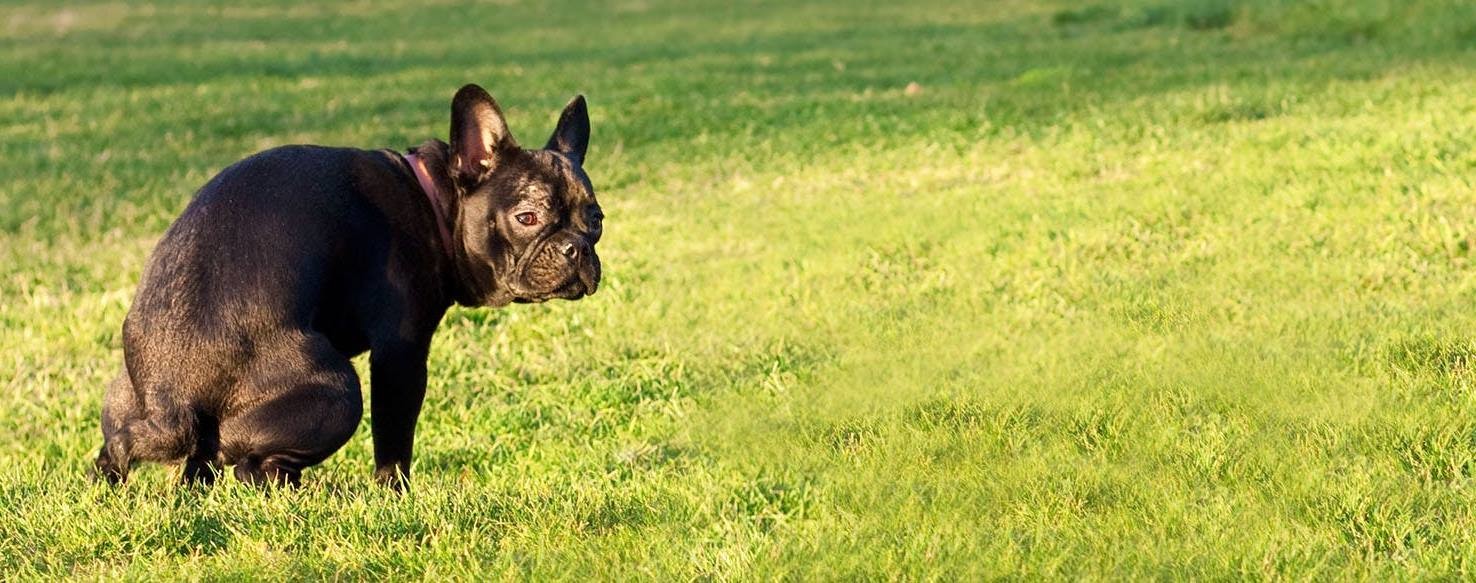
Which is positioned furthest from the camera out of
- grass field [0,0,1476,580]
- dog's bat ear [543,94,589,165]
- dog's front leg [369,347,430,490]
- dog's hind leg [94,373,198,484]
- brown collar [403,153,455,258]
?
dog's bat ear [543,94,589,165]

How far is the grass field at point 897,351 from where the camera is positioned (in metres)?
5.26

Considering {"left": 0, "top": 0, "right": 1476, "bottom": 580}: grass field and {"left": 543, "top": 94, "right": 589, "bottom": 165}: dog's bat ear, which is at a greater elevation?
{"left": 543, "top": 94, "right": 589, "bottom": 165}: dog's bat ear

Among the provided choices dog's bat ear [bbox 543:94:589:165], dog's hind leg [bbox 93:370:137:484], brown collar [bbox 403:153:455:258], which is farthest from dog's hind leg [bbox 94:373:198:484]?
dog's bat ear [bbox 543:94:589:165]

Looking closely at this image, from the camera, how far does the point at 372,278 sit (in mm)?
6180

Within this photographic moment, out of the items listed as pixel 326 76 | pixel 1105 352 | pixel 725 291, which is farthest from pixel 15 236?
pixel 326 76

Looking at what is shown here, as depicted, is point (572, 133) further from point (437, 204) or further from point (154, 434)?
point (154, 434)

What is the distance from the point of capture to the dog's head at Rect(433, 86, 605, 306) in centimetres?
648

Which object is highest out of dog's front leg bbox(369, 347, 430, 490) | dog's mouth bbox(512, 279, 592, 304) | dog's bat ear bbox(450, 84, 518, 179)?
dog's bat ear bbox(450, 84, 518, 179)

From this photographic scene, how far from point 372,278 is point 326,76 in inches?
823

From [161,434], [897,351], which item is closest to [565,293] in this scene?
[161,434]

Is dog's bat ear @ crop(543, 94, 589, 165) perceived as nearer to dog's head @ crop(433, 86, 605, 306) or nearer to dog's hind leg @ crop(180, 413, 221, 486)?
dog's head @ crop(433, 86, 605, 306)

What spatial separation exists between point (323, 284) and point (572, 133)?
1.41 m

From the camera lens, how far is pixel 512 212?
21.2 feet

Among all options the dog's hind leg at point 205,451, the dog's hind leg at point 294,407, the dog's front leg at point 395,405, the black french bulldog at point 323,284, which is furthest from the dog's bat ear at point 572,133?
the dog's hind leg at point 205,451
